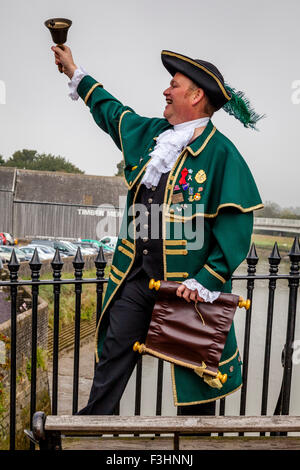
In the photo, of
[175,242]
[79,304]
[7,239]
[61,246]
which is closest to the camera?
[175,242]

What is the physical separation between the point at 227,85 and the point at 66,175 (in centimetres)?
3796

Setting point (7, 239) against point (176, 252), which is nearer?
point (176, 252)

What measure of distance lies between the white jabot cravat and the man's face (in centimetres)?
4

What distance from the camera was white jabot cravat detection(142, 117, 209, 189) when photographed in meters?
2.26

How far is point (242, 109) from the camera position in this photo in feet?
7.90

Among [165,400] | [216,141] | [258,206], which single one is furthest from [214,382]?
[165,400]

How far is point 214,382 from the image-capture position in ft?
7.29

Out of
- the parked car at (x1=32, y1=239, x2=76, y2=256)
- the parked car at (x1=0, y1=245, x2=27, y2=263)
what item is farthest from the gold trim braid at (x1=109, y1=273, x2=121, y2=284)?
the parked car at (x1=32, y1=239, x2=76, y2=256)

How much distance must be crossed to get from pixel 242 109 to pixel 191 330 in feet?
3.49

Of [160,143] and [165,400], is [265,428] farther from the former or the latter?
[165,400]

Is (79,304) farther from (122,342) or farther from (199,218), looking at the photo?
(199,218)

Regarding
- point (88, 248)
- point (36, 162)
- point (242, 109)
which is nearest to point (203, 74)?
point (242, 109)

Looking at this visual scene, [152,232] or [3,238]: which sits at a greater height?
[152,232]

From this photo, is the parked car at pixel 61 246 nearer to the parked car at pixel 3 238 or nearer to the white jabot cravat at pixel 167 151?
the parked car at pixel 3 238
